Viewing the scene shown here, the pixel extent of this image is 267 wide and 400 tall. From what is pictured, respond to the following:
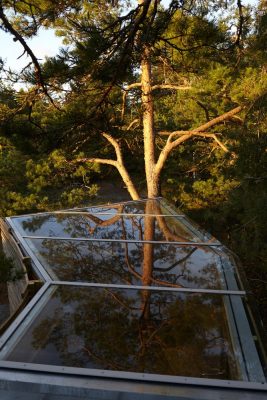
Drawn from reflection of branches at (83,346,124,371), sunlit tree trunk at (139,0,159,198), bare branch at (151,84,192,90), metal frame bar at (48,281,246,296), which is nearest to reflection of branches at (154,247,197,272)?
metal frame bar at (48,281,246,296)

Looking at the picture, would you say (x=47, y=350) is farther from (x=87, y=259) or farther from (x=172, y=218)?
(x=172, y=218)

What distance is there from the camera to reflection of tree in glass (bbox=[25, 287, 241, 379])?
2326 mm

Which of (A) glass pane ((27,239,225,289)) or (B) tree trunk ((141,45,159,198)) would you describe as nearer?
(A) glass pane ((27,239,225,289))

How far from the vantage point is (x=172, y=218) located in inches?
267

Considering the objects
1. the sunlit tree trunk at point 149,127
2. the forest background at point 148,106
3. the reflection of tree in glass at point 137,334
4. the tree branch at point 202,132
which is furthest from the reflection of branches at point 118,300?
the tree branch at point 202,132

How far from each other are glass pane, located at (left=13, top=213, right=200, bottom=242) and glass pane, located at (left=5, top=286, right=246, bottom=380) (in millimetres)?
2148

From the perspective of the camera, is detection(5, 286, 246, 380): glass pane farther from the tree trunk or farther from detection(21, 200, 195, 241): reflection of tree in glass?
the tree trunk

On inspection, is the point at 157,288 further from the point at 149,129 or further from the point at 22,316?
the point at 149,129

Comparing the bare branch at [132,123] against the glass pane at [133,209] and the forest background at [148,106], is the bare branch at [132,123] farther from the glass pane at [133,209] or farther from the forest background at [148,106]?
the glass pane at [133,209]

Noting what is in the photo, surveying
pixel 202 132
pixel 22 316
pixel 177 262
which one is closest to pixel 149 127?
pixel 202 132

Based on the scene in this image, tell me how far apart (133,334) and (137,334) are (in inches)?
0.9

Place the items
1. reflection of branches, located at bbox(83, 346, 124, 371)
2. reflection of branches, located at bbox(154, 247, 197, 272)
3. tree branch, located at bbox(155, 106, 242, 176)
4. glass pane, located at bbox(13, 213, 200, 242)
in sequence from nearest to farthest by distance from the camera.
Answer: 1. reflection of branches, located at bbox(83, 346, 124, 371)
2. reflection of branches, located at bbox(154, 247, 197, 272)
3. glass pane, located at bbox(13, 213, 200, 242)
4. tree branch, located at bbox(155, 106, 242, 176)

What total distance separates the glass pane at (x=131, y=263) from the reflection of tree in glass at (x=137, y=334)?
36 cm

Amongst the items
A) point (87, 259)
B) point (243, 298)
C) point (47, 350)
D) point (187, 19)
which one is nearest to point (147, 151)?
point (187, 19)
